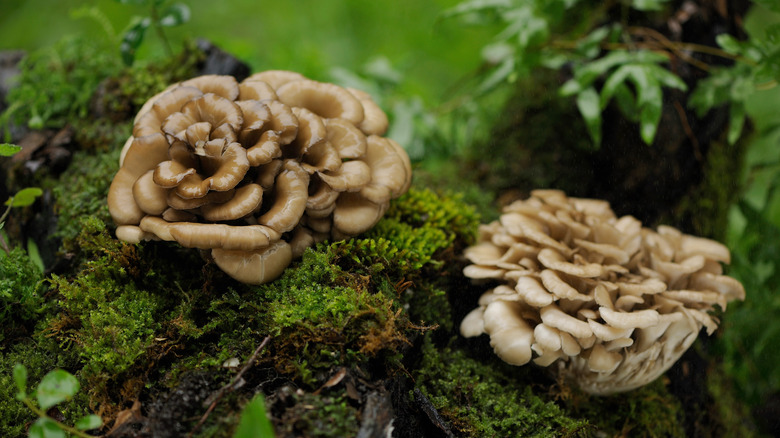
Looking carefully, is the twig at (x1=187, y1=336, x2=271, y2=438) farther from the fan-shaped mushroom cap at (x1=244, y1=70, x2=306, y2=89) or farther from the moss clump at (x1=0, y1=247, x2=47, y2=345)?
the fan-shaped mushroom cap at (x1=244, y1=70, x2=306, y2=89)

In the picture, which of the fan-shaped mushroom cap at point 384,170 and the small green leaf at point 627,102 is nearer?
the fan-shaped mushroom cap at point 384,170

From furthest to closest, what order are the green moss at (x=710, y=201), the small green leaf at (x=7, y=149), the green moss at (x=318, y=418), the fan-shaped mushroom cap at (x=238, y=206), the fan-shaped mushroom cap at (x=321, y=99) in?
the green moss at (x=710, y=201) < the fan-shaped mushroom cap at (x=321, y=99) < the small green leaf at (x=7, y=149) < the fan-shaped mushroom cap at (x=238, y=206) < the green moss at (x=318, y=418)

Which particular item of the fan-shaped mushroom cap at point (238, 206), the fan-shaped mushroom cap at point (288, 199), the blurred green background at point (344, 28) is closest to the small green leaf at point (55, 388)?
the fan-shaped mushroom cap at point (238, 206)

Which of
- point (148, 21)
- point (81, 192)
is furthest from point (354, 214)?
point (148, 21)

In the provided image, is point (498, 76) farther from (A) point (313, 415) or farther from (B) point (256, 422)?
(B) point (256, 422)

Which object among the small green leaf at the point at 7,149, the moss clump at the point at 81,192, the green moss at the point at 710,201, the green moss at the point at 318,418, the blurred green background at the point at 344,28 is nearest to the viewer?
the green moss at the point at 318,418

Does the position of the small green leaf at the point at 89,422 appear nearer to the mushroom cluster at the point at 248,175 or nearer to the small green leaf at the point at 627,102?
the mushroom cluster at the point at 248,175

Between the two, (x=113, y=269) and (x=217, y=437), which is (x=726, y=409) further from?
(x=113, y=269)
